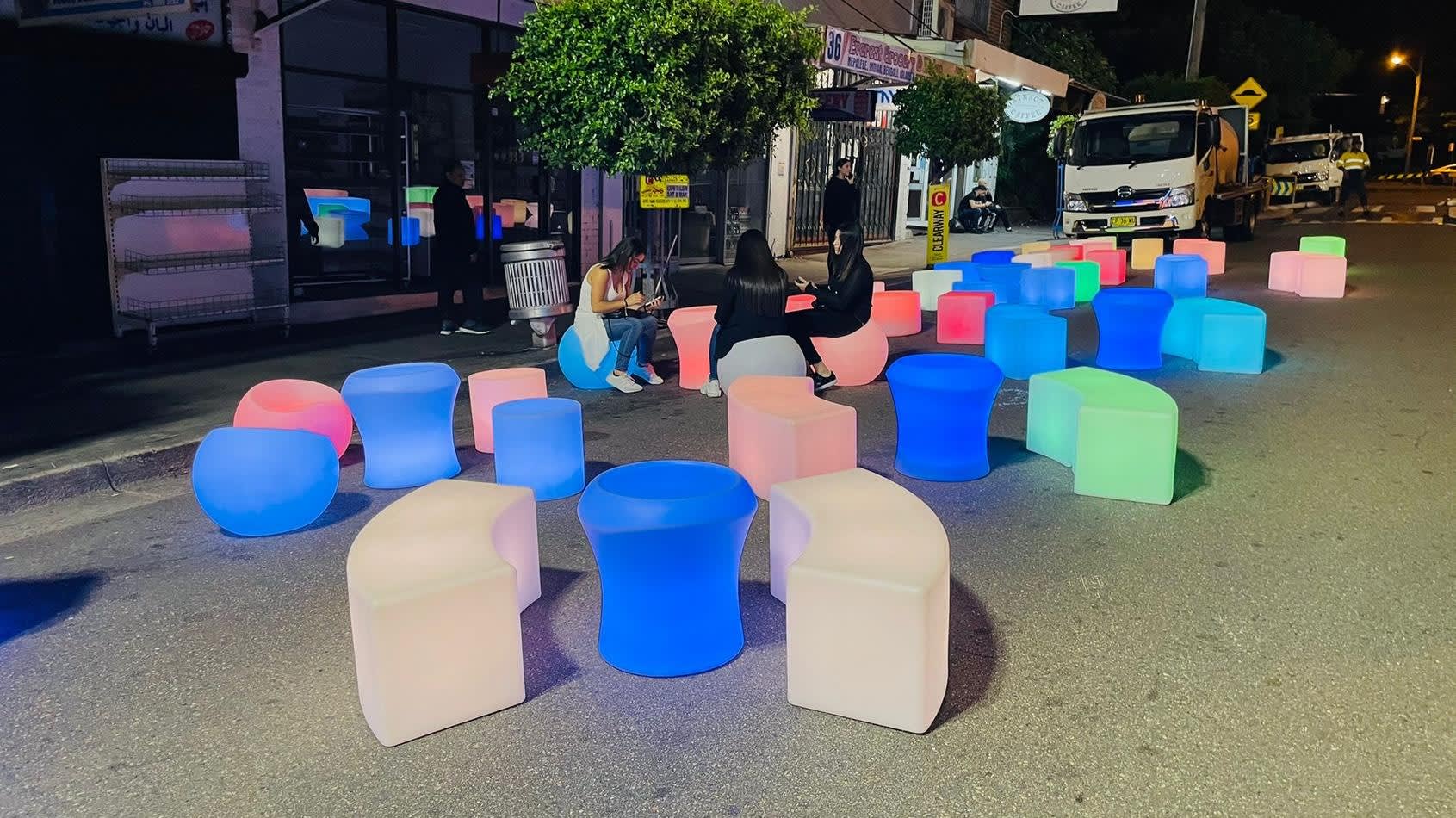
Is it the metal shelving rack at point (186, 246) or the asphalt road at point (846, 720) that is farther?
the metal shelving rack at point (186, 246)

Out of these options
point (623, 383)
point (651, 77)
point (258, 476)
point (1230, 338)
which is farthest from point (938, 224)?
point (258, 476)

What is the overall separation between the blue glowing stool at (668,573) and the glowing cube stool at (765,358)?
3874 mm

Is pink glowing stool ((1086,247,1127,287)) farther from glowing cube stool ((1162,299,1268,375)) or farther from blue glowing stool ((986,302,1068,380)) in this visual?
blue glowing stool ((986,302,1068,380))

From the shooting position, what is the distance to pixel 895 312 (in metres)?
12.3

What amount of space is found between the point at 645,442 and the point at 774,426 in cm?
168

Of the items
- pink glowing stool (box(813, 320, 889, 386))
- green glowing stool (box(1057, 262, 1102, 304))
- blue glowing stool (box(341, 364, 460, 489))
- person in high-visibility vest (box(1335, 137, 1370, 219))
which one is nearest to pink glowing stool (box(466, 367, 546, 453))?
blue glowing stool (box(341, 364, 460, 489))

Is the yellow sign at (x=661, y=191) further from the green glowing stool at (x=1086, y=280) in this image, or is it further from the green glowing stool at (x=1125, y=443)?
the green glowing stool at (x=1125, y=443)

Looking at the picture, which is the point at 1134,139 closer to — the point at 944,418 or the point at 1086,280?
the point at 1086,280

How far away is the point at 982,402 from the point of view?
6.71 m

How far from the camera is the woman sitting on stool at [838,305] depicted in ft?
29.7

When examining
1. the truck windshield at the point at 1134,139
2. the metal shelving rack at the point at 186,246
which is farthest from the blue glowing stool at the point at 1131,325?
the truck windshield at the point at 1134,139

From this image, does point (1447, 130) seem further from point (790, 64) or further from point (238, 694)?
point (238, 694)

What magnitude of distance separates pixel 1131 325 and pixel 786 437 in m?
5.26

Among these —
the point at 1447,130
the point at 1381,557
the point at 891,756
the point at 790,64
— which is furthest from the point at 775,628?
the point at 1447,130
